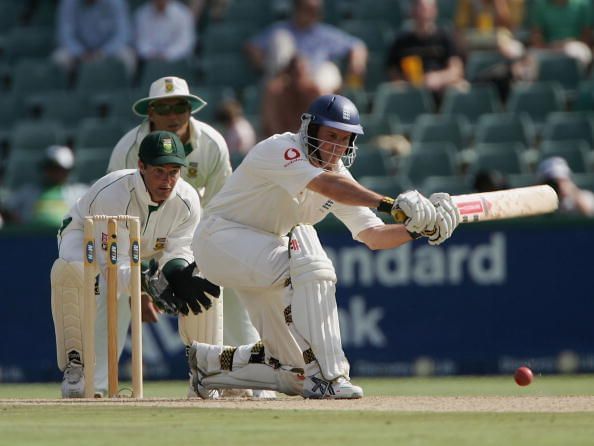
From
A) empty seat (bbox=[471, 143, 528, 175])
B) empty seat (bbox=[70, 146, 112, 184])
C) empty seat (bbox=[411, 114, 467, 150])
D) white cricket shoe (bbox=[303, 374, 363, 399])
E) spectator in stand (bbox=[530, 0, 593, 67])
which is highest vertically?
spectator in stand (bbox=[530, 0, 593, 67])

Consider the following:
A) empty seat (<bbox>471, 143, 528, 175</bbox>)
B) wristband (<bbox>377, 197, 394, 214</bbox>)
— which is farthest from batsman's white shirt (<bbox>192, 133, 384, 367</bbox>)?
empty seat (<bbox>471, 143, 528, 175</bbox>)

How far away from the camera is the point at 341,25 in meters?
14.5

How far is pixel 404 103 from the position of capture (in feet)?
43.9

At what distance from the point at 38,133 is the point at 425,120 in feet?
12.9

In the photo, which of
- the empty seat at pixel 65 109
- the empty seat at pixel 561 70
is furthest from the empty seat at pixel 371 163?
the empty seat at pixel 65 109

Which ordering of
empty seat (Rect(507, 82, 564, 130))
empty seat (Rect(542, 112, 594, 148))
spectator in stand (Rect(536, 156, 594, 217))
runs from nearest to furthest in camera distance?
spectator in stand (Rect(536, 156, 594, 217)) → empty seat (Rect(542, 112, 594, 148)) → empty seat (Rect(507, 82, 564, 130))

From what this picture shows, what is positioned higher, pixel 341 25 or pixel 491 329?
pixel 341 25

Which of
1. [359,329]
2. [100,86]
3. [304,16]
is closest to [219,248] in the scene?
[359,329]

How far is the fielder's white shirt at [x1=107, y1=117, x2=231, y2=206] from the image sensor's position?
8.64m

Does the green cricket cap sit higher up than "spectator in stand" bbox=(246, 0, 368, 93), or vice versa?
"spectator in stand" bbox=(246, 0, 368, 93)

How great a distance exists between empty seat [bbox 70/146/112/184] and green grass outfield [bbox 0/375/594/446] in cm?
582

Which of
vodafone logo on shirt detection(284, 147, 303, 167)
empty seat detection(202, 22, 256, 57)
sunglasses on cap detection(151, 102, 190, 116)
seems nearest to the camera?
vodafone logo on shirt detection(284, 147, 303, 167)

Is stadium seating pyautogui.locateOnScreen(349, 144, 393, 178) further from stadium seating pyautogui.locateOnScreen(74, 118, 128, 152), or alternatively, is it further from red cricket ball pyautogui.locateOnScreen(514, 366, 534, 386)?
red cricket ball pyautogui.locateOnScreen(514, 366, 534, 386)

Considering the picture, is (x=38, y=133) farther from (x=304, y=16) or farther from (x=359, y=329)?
(x=359, y=329)
